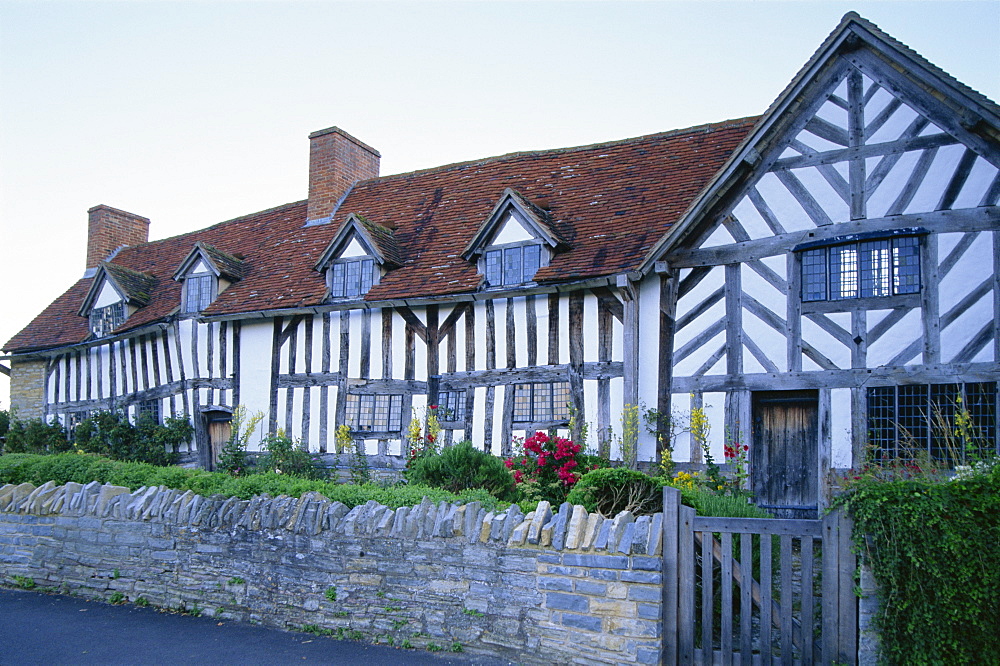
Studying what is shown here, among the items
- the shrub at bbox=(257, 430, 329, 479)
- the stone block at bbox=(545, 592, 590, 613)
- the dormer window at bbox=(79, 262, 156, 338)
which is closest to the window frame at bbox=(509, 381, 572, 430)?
the shrub at bbox=(257, 430, 329, 479)

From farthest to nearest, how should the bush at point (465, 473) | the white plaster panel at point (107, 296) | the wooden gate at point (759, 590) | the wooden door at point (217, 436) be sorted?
the white plaster panel at point (107, 296) → the wooden door at point (217, 436) → the bush at point (465, 473) → the wooden gate at point (759, 590)

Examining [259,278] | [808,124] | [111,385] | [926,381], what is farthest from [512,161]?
[111,385]

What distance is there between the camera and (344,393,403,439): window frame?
1490 centimetres

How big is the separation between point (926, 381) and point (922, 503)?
5.69m

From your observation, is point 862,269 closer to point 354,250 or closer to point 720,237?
point 720,237

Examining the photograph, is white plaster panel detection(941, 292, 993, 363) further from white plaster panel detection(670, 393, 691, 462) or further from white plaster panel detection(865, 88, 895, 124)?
white plaster panel detection(670, 393, 691, 462)

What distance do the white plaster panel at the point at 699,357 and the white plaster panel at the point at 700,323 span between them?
21 cm

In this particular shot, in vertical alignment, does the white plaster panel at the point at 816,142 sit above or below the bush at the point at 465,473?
above

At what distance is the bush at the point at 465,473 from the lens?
31.1ft

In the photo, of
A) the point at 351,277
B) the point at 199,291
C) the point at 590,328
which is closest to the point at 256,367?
the point at 199,291

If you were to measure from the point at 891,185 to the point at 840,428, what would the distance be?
331cm

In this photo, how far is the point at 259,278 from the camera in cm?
1789

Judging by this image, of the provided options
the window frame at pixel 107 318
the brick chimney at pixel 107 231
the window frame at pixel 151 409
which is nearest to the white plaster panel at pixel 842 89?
the window frame at pixel 151 409

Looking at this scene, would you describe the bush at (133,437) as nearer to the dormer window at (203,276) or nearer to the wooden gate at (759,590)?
the dormer window at (203,276)
